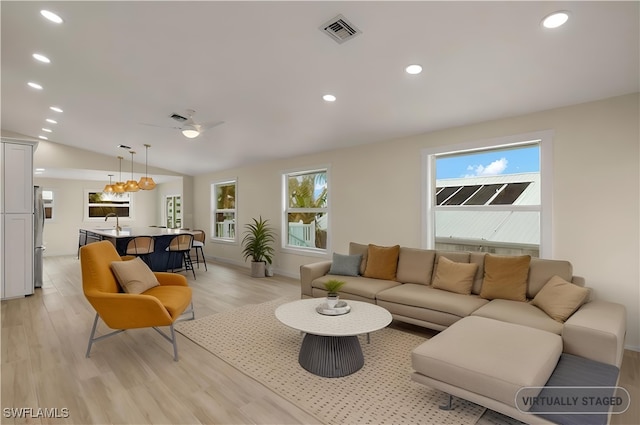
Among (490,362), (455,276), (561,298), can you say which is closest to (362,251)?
(455,276)

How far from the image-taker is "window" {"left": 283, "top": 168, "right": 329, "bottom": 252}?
19.9ft

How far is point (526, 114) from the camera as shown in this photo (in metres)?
3.63

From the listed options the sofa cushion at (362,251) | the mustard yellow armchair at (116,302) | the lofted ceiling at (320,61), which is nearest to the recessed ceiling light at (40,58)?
the lofted ceiling at (320,61)

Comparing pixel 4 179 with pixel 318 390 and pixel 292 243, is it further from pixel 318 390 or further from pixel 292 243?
pixel 318 390

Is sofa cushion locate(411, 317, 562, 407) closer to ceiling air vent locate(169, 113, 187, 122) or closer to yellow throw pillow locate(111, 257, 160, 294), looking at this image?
yellow throw pillow locate(111, 257, 160, 294)

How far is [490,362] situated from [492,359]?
1.5 inches

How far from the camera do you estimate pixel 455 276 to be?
3539mm

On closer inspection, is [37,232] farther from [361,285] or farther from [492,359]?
[492,359]

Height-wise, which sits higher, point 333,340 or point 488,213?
point 488,213

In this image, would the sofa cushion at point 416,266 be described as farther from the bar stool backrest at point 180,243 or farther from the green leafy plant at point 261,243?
the bar stool backrest at point 180,243

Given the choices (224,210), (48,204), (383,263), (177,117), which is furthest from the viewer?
(48,204)

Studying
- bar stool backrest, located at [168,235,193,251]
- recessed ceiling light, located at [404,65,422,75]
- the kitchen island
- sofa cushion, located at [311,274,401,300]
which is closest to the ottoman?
sofa cushion, located at [311,274,401,300]

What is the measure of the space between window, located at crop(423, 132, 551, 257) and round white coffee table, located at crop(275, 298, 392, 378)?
6.71ft

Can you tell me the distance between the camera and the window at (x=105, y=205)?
10164 mm
